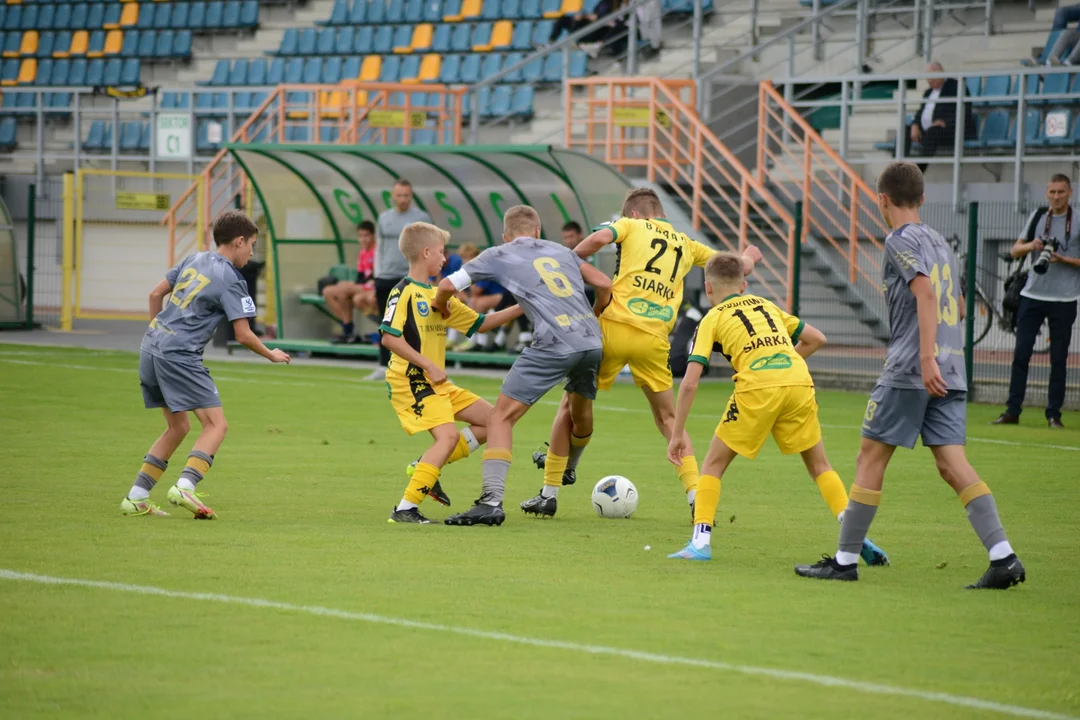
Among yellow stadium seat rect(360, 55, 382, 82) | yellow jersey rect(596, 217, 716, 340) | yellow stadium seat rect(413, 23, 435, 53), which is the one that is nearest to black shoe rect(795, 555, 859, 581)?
yellow jersey rect(596, 217, 716, 340)

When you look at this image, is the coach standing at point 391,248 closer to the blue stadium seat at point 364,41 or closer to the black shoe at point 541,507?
the black shoe at point 541,507

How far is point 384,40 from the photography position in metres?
30.9

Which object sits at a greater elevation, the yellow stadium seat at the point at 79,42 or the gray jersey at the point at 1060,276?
the yellow stadium seat at the point at 79,42

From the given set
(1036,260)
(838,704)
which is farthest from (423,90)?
(838,704)

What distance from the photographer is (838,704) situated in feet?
15.5

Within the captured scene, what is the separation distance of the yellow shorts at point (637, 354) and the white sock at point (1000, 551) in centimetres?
276

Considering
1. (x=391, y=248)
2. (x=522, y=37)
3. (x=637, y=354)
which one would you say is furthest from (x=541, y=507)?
(x=522, y=37)

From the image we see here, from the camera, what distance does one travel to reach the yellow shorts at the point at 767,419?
7.27 meters

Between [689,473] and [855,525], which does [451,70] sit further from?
[855,525]

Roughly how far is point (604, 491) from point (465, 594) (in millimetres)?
2674

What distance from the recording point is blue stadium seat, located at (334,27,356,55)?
31078 mm

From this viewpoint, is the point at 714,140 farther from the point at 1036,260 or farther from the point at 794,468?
the point at 794,468

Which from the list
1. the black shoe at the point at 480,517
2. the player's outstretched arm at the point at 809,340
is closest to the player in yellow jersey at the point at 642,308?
the black shoe at the point at 480,517

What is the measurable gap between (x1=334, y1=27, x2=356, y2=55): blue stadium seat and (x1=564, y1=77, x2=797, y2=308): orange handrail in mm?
10236
